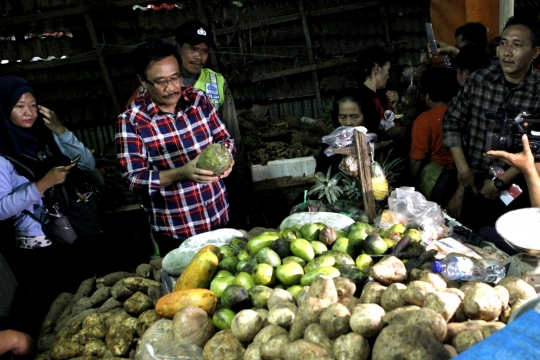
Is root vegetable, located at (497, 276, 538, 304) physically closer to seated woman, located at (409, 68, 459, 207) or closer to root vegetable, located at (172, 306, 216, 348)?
root vegetable, located at (172, 306, 216, 348)

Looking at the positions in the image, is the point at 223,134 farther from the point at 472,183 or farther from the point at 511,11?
the point at 511,11

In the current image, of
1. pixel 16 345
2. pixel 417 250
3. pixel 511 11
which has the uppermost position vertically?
pixel 511 11

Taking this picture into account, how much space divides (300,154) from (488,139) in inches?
94.8

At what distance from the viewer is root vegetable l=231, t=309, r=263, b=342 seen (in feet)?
5.91

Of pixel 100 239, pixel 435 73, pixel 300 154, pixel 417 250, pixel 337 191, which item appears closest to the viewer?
pixel 417 250

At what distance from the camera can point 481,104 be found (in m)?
3.53

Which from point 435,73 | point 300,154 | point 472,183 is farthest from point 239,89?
point 472,183

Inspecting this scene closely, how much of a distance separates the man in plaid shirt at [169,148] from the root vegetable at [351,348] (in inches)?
64.3

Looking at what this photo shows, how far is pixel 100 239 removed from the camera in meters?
3.60

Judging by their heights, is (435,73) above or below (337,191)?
above

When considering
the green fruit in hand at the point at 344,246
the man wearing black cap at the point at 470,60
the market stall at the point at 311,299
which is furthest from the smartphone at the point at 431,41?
the green fruit in hand at the point at 344,246

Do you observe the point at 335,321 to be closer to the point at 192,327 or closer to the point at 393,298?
the point at 393,298

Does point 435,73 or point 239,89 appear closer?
point 435,73

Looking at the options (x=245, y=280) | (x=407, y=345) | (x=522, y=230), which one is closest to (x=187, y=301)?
(x=245, y=280)
